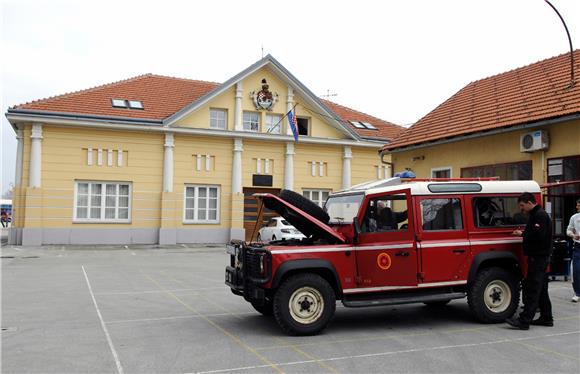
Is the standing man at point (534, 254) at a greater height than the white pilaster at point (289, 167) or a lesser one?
lesser

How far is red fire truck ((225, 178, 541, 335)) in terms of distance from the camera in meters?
6.81

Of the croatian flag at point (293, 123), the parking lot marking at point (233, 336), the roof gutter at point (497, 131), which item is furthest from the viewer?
the croatian flag at point (293, 123)

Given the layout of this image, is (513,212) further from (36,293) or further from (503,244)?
(36,293)

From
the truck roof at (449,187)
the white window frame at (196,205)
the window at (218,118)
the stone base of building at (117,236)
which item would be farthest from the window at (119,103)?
the truck roof at (449,187)

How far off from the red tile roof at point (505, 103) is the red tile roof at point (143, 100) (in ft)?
38.2

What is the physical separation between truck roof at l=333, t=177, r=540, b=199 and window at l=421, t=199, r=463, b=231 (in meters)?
0.14

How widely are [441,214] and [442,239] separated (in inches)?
14.2

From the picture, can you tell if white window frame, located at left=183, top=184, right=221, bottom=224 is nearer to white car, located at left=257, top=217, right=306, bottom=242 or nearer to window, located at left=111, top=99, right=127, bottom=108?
white car, located at left=257, top=217, right=306, bottom=242

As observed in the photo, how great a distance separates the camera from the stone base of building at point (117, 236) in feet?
70.8

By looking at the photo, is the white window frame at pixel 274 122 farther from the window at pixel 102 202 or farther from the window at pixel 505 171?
the window at pixel 505 171

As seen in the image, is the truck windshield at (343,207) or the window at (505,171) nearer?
the truck windshield at (343,207)

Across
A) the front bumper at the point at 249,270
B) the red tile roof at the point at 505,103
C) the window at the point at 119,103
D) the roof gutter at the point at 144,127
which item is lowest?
the front bumper at the point at 249,270

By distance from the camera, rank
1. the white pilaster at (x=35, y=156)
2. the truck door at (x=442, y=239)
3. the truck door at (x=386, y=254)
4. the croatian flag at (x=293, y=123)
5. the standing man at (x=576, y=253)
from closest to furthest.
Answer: the truck door at (x=386, y=254)
the truck door at (x=442, y=239)
the standing man at (x=576, y=253)
the white pilaster at (x=35, y=156)
the croatian flag at (x=293, y=123)

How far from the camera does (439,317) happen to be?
807 cm
